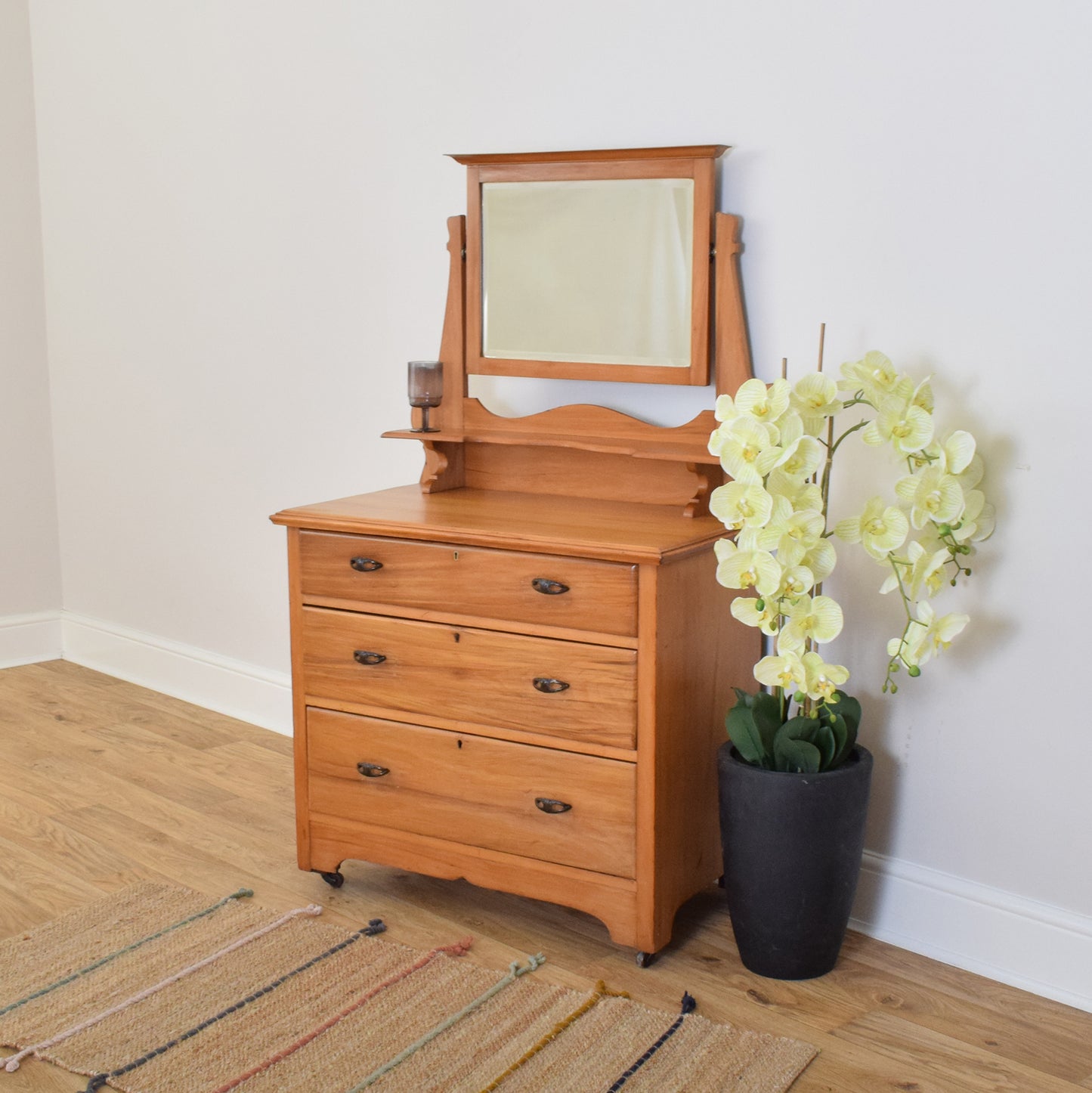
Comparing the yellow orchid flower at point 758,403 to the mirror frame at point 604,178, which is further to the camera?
the mirror frame at point 604,178

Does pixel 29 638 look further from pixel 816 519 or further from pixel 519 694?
pixel 816 519

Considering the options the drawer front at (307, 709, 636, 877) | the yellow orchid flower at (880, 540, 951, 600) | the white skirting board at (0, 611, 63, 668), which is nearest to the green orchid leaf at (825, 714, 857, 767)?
the yellow orchid flower at (880, 540, 951, 600)

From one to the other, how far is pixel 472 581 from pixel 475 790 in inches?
14.7

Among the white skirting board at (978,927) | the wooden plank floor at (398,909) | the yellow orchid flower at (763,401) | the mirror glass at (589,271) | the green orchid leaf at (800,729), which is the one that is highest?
the mirror glass at (589,271)

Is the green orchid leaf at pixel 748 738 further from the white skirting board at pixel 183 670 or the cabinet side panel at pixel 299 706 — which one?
the white skirting board at pixel 183 670

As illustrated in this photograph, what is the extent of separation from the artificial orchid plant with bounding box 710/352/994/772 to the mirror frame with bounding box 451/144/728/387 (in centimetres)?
36

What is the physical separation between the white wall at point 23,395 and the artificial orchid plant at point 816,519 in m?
2.71

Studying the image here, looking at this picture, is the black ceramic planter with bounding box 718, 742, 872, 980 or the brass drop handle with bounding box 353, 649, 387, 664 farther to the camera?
the brass drop handle with bounding box 353, 649, 387, 664

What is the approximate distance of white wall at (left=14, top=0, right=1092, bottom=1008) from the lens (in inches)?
78.5

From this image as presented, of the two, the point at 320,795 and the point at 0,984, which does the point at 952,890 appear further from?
the point at 0,984

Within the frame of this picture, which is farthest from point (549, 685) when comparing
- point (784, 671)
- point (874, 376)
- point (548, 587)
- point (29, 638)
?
point (29, 638)

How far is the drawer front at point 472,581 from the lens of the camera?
80.1 inches

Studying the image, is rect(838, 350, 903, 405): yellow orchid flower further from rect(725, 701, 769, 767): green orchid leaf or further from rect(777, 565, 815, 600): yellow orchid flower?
rect(725, 701, 769, 767): green orchid leaf

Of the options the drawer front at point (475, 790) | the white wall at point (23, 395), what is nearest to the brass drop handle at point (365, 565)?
the drawer front at point (475, 790)
